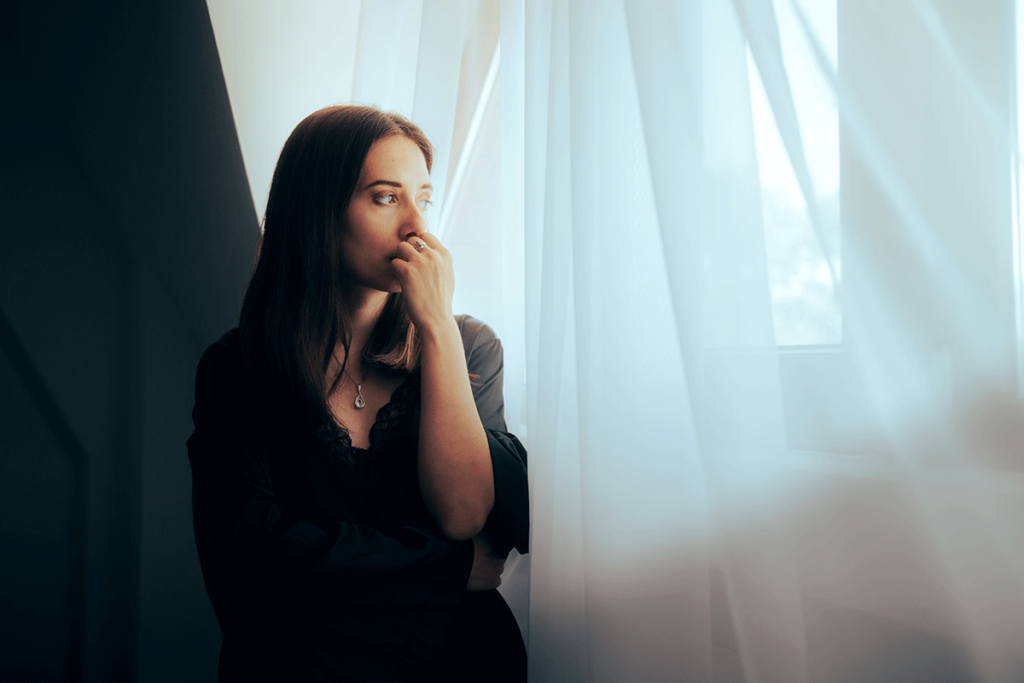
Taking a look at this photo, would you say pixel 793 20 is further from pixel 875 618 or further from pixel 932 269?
pixel 875 618

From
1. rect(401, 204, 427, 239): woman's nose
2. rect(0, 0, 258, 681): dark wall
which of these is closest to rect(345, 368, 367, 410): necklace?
rect(401, 204, 427, 239): woman's nose

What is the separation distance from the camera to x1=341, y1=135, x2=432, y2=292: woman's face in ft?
2.74

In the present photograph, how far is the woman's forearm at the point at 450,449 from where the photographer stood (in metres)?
0.73

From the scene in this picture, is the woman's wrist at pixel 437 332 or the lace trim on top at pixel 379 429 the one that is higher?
→ the woman's wrist at pixel 437 332

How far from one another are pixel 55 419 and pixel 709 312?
1614 millimetres

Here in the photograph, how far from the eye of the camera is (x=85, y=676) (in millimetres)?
1315

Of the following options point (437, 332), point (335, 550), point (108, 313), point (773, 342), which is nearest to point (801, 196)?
point (773, 342)

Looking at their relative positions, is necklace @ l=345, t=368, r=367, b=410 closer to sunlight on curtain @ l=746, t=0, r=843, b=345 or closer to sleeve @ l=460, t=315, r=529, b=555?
sleeve @ l=460, t=315, r=529, b=555

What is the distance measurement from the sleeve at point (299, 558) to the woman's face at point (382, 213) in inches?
14.4

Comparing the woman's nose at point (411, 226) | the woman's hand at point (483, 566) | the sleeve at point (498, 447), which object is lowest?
the woman's hand at point (483, 566)

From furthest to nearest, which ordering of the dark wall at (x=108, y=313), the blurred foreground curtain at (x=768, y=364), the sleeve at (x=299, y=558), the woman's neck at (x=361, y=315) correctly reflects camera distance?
the dark wall at (x=108, y=313) → the woman's neck at (x=361, y=315) → the sleeve at (x=299, y=558) → the blurred foreground curtain at (x=768, y=364)

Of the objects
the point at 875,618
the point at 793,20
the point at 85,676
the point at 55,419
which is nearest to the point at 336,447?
the point at 875,618

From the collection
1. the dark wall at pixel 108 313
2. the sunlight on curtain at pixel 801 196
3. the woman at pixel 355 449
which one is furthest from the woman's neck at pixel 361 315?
the dark wall at pixel 108 313

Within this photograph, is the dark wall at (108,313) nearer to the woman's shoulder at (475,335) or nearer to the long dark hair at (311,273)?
the long dark hair at (311,273)
